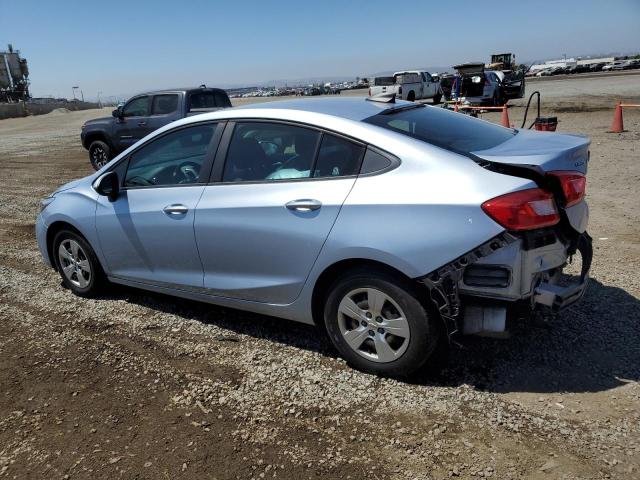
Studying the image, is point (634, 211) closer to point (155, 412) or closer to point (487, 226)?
point (487, 226)

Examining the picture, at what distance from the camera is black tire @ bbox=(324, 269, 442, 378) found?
2951 mm

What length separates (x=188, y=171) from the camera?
397 cm

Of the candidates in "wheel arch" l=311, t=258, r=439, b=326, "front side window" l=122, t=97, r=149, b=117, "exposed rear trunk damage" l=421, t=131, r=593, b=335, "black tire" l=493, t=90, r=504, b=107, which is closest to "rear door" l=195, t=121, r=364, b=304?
"wheel arch" l=311, t=258, r=439, b=326

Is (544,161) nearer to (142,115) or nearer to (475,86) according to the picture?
(142,115)

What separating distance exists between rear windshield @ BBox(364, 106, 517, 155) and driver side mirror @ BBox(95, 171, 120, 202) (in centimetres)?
219

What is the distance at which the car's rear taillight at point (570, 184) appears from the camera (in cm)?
286

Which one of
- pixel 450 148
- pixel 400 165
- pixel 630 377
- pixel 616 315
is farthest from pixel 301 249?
pixel 616 315

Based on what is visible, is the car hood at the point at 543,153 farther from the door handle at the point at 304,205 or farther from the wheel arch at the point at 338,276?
the door handle at the point at 304,205

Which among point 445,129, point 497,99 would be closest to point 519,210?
point 445,129

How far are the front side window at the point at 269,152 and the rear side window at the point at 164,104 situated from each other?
8.44m

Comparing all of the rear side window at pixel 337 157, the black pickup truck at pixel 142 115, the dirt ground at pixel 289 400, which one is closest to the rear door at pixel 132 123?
the black pickup truck at pixel 142 115

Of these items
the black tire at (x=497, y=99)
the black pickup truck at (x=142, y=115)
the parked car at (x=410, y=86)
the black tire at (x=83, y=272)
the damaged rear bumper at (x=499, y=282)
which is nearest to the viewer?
the damaged rear bumper at (x=499, y=282)

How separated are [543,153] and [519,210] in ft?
1.60

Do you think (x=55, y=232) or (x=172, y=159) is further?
(x=55, y=232)
